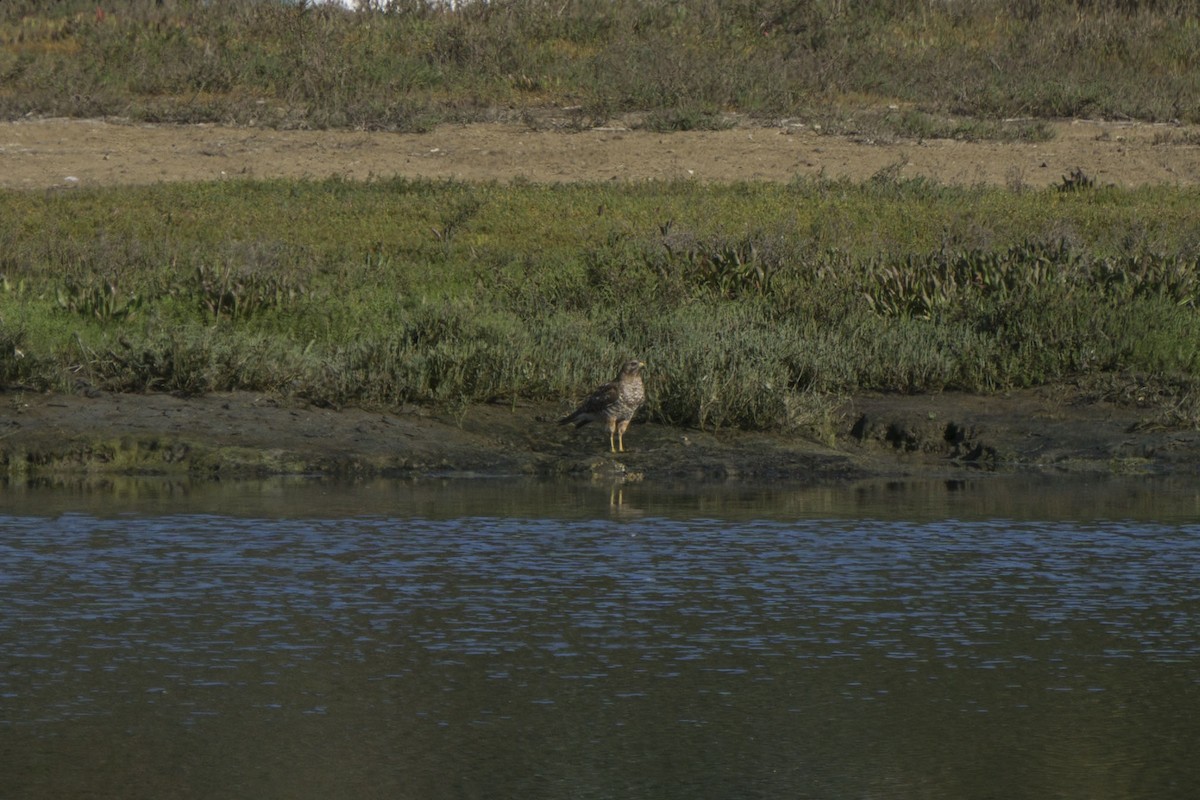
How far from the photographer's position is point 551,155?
2520 centimetres

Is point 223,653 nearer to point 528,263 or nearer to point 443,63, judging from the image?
point 528,263

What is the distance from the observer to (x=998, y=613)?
7.48 metres

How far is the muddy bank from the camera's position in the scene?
11.8 m

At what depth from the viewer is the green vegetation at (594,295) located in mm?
13242

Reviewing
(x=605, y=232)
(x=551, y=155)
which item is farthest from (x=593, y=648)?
(x=551, y=155)

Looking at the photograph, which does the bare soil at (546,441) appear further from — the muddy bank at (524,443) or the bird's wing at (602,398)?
the bird's wing at (602,398)

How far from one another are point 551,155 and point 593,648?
18860 mm

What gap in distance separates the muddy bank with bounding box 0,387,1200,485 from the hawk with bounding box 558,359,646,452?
0.84 feet

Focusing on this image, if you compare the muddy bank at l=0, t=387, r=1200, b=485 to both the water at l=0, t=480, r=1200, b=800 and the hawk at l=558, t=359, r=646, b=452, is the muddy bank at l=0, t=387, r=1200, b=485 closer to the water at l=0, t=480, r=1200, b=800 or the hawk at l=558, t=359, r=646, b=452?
the hawk at l=558, t=359, r=646, b=452

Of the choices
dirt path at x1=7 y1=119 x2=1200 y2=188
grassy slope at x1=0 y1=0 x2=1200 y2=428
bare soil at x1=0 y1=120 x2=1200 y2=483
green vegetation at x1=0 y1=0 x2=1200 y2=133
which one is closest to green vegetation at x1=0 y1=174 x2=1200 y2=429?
grassy slope at x1=0 y1=0 x2=1200 y2=428

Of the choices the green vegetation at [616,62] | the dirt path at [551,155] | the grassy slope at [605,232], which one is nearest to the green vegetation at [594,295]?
the grassy slope at [605,232]

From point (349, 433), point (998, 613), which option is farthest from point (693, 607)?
point (349, 433)

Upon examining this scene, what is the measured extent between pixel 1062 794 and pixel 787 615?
95.3 inches

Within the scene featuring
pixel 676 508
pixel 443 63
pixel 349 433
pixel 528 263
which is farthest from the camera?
pixel 443 63
